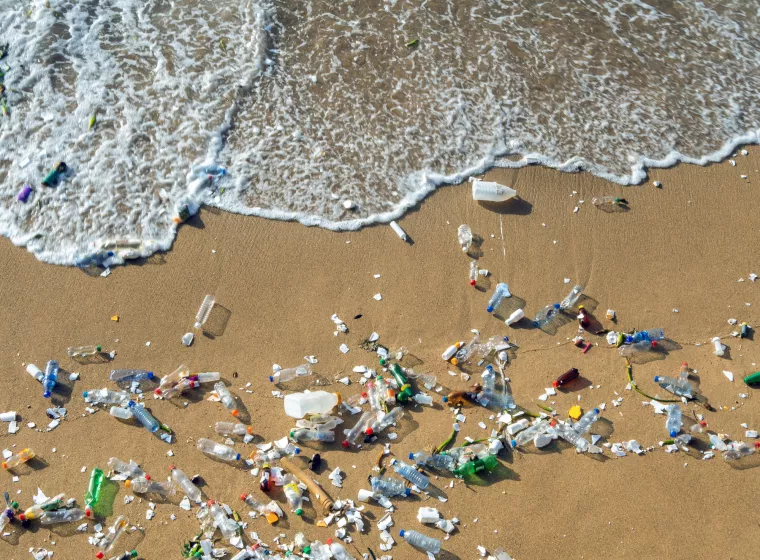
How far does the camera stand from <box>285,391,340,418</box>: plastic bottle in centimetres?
488

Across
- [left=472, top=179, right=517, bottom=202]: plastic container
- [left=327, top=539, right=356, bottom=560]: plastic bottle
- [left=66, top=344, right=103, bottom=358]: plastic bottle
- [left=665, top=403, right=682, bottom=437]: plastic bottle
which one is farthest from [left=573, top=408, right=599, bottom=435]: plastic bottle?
[left=66, top=344, right=103, bottom=358]: plastic bottle

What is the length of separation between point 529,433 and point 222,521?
2479mm

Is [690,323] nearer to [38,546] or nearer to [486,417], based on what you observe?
[486,417]

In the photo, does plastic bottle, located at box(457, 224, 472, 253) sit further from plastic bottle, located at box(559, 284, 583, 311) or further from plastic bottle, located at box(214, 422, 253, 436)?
plastic bottle, located at box(214, 422, 253, 436)

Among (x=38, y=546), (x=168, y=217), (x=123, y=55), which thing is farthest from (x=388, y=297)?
(x=123, y=55)

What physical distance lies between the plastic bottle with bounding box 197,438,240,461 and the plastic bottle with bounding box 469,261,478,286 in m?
2.63

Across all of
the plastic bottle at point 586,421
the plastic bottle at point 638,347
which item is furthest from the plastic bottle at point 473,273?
the plastic bottle at point 586,421

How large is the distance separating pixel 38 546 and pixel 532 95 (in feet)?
22.3

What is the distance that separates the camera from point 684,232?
6098 mm

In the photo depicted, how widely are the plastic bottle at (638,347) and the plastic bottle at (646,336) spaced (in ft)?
0.09

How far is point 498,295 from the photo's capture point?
561 centimetres

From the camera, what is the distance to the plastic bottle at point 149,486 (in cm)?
456

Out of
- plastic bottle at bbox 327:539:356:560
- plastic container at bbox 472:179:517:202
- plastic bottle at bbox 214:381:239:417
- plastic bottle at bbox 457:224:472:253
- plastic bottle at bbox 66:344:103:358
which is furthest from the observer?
plastic container at bbox 472:179:517:202

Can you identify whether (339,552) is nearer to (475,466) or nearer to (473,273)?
(475,466)
